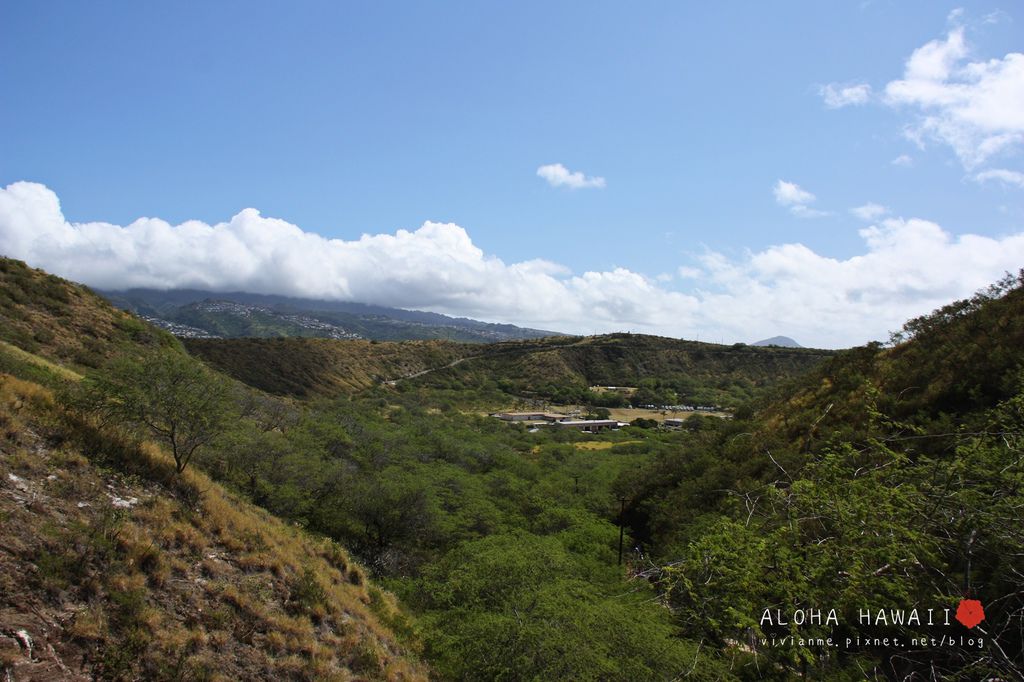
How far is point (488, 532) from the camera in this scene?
88.6ft

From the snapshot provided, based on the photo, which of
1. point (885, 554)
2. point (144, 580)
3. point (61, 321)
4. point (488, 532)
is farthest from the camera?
point (61, 321)

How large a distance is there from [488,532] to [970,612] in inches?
966

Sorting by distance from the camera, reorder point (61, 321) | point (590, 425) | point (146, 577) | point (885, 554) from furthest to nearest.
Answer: point (590, 425), point (61, 321), point (146, 577), point (885, 554)

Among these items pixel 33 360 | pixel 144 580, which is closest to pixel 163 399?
pixel 144 580

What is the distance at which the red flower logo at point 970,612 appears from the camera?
15.7 ft

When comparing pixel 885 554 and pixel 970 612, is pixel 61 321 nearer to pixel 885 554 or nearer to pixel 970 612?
pixel 885 554

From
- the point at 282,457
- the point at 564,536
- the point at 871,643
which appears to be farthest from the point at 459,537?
the point at 871,643

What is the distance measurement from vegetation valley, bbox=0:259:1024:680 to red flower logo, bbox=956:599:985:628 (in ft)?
0.70

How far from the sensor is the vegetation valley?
20.4ft

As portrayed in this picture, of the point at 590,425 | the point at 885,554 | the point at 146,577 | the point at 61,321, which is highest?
the point at 885,554

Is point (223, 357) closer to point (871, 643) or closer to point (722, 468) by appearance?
point (722, 468)

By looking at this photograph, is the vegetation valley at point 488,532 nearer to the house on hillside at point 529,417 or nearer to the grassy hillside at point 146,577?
the grassy hillside at point 146,577

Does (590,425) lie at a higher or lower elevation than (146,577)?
lower

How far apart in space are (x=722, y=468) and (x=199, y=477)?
24.6 meters
